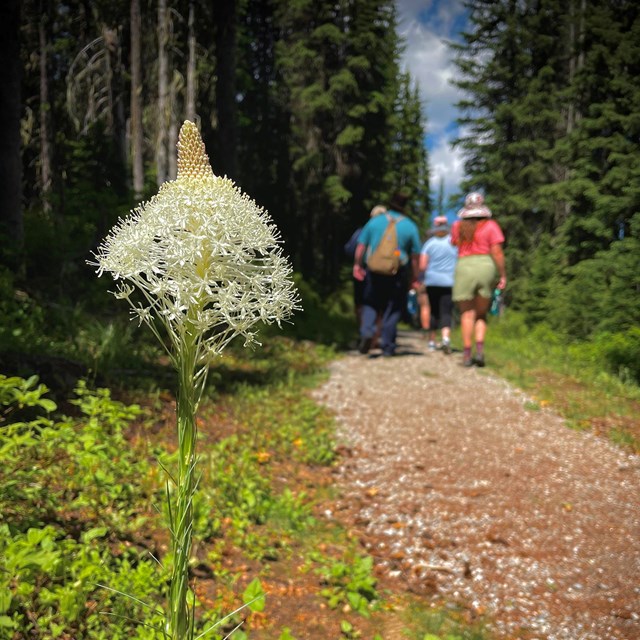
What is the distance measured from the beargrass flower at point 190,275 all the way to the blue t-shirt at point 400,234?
6834 millimetres

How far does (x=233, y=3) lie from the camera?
1022cm

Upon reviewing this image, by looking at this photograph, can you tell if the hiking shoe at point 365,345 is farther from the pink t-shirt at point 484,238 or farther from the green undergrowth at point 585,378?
the pink t-shirt at point 484,238

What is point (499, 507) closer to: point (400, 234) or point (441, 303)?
point (400, 234)

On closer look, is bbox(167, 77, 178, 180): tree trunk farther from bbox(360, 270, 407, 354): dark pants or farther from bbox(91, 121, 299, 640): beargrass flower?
bbox(91, 121, 299, 640): beargrass flower

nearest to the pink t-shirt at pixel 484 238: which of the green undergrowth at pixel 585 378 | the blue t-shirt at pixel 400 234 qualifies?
the blue t-shirt at pixel 400 234

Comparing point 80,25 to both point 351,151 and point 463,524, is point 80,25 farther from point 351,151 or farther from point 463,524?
point 463,524

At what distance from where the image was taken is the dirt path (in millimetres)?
3383

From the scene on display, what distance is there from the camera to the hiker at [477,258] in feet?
26.4

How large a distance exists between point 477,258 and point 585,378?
2766 millimetres

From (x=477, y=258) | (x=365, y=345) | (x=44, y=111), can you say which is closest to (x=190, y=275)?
(x=477, y=258)

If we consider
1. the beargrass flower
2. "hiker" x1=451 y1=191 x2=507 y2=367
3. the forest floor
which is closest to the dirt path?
the forest floor

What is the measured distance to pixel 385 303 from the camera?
9047mm

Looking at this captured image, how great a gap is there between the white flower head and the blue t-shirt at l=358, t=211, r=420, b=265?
6.84m

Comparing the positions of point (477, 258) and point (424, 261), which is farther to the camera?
point (424, 261)
